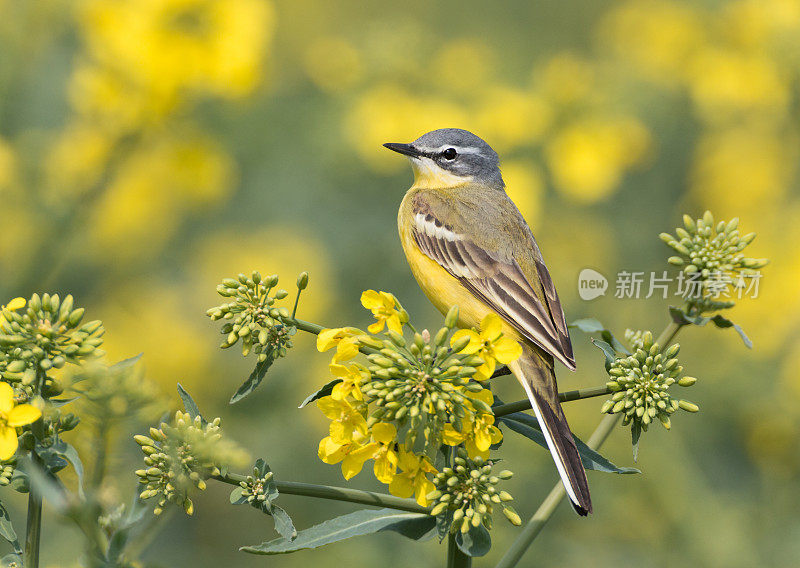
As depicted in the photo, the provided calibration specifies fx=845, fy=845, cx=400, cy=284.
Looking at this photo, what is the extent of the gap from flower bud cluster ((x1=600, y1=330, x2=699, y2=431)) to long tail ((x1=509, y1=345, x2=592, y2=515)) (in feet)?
0.67

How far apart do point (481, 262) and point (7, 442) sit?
7.27 ft

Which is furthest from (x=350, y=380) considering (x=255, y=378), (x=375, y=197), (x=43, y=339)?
(x=375, y=197)

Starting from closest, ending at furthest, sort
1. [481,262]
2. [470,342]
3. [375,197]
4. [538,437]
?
[470,342] → [538,437] → [481,262] → [375,197]

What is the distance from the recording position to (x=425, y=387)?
1.86 metres

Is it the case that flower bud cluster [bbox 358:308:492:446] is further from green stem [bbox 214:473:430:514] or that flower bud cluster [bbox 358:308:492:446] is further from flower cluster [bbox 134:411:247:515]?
flower cluster [bbox 134:411:247:515]

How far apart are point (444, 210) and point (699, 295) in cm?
164

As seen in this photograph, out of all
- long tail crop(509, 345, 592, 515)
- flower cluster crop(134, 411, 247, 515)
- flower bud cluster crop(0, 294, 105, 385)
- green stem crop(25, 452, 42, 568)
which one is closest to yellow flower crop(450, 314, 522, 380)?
long tail crop(509, 345, 592, 515)

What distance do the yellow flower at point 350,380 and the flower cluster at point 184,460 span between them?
0.88 ft

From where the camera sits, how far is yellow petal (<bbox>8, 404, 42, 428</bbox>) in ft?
5.08

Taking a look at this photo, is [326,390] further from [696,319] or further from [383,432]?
[696,319]

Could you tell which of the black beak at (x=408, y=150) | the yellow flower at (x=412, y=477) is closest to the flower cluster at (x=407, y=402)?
the yellow flower at (x=412, y=477)

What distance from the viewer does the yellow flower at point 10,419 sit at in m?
1.55

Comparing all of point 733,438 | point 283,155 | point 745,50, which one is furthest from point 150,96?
point 745,50

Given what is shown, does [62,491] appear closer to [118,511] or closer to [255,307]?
[118,511]
